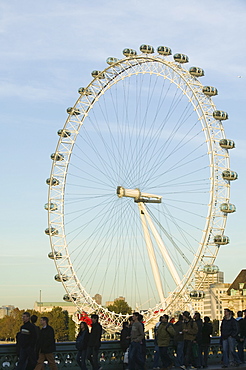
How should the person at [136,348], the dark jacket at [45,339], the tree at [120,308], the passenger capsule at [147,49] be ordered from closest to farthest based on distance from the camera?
the dark jacket at [45,339], the person at [136,348], the passenger capsule at [147,49], the tree at [120,308]

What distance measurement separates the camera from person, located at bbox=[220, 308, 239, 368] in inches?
905

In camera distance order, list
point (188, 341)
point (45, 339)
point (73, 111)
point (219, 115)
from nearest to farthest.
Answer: point (45, 339) < point (188, 341) < point (219, 115) < point (73, 111)

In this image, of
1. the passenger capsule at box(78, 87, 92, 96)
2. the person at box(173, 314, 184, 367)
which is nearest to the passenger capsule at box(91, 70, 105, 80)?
the passenger capsule at box(78, 87, 92, 96)

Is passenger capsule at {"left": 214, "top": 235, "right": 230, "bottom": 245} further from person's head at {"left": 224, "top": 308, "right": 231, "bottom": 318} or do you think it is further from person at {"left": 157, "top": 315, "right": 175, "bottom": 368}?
person at {"left": 157, "top": 315, "right": 175, "bottom": 368}

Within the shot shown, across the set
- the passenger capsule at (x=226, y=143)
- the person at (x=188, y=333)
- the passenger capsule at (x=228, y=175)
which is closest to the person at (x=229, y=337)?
the person at (x=188, y=333)

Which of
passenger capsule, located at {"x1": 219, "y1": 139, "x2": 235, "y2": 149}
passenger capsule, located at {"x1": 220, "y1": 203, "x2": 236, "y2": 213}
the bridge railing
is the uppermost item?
passenger capsule, located at {"x1": 219, "y1": 139, "x2": 235, "y2": 149}

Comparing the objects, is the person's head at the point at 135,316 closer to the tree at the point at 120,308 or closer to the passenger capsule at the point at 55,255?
the passenger capsule at the point at 55,255

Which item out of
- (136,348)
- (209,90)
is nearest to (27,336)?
(136,348)

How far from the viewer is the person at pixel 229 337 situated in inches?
905

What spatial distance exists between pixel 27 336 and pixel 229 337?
7.65m

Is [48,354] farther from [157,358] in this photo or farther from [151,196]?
[151,196]

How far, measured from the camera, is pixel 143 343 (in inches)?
833

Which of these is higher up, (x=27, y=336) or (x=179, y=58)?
(x=179, y=58)

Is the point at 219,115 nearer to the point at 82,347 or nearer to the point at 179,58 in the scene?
the point at 179,58
